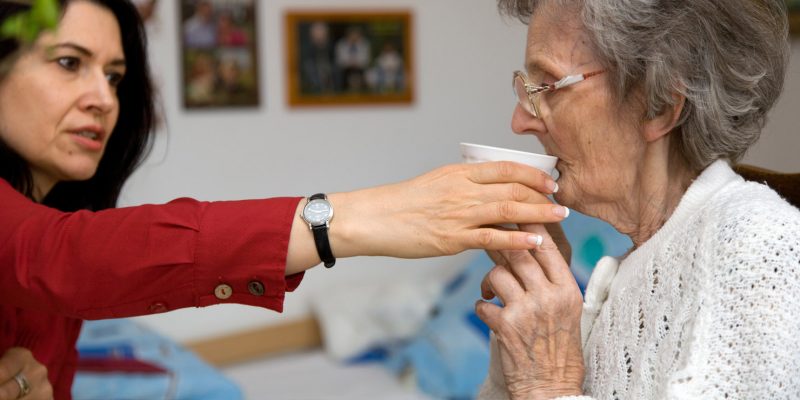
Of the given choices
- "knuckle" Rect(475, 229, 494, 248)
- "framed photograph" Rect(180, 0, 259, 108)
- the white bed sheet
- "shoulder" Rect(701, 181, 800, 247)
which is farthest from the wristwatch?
"framed photograph" Rect(180, 0, 259, 108)

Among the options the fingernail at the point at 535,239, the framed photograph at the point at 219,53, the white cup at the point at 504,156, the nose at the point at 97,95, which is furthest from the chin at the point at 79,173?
the framed photograph at the point at 219,53

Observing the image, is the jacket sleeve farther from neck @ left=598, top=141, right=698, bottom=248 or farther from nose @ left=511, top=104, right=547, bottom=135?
neck @ left=598, top=141, right=698, bottom=248

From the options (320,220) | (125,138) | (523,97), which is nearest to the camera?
(320,220)

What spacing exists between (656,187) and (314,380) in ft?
6.16

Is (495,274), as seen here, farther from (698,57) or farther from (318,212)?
(698,57)

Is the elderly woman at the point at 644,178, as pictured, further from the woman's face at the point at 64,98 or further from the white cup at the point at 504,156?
the woman's face at the point at 64,98

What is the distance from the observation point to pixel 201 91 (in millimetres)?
3182

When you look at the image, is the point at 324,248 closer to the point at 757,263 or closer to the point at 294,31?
the point at 757,263

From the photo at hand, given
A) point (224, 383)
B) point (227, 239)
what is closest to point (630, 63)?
point (227, 239)

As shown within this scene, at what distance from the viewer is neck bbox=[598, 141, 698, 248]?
1.36m

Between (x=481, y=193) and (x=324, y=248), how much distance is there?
23 cm

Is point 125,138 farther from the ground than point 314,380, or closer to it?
farther from the ground

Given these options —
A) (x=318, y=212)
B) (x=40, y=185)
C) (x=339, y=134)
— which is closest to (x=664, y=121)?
(x=318, y=212)

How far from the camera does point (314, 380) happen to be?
9.76ft
